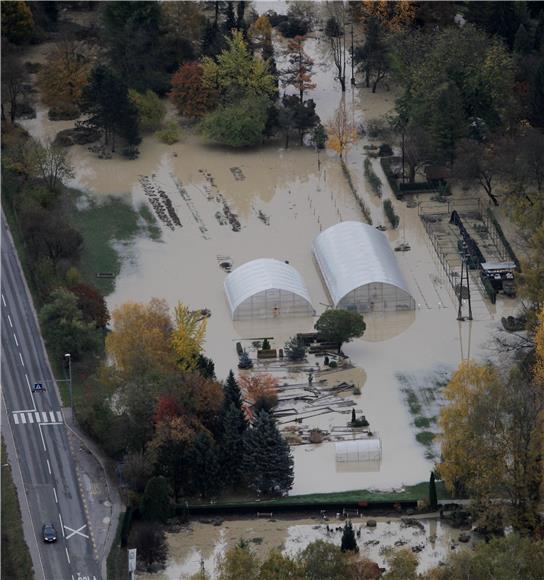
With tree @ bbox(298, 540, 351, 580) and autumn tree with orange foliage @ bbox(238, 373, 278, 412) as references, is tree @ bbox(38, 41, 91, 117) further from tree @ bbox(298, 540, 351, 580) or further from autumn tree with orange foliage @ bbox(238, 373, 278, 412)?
tree @ bbox(298, 540, 351, 580)

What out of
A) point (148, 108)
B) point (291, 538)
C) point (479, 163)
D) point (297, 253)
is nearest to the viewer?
point (291, 538)

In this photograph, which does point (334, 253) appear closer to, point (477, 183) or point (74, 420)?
point (477, 183)

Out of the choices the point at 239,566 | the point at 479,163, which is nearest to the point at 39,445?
the point at 239,566

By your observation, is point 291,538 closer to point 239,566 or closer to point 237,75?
point 239,566

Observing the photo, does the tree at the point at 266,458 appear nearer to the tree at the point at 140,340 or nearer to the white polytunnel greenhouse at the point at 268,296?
the tree at the point at 140,340

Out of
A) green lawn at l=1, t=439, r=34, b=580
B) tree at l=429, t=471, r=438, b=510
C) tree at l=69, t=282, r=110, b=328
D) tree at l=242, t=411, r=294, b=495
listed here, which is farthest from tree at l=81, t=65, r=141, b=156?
tree at l=429, t=471, r=438, b=510

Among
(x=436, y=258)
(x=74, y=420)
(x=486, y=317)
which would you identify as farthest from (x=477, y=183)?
(x=74, y=420)

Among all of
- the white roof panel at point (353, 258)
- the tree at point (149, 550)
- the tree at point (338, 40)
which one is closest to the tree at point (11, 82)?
the tree at point (338, 40)
